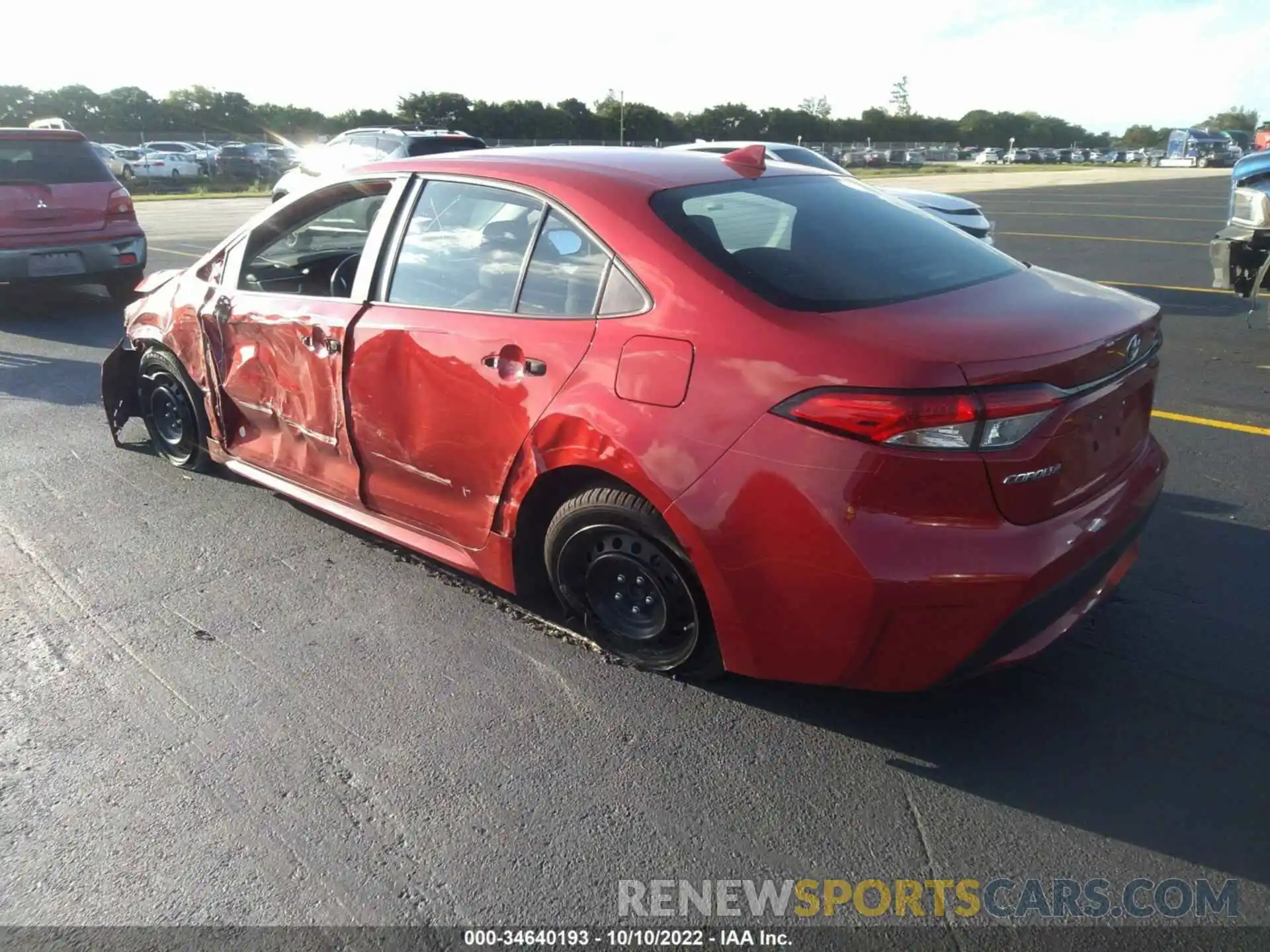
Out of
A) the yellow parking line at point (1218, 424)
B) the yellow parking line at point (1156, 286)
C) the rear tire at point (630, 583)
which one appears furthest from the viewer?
the yellow parking line at point (1156, 286)

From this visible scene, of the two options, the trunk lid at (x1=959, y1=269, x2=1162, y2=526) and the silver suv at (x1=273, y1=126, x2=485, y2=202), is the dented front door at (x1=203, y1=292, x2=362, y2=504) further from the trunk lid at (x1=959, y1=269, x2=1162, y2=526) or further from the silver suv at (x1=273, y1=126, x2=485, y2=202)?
the silver suv at (x1=273, y1=126, x2=485, y2=202)

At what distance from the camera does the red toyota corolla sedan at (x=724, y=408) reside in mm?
2582

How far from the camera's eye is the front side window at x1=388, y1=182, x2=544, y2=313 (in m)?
3.46

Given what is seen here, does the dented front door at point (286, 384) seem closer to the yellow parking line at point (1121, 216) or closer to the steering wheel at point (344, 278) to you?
the steering wheel at point (344, 278)

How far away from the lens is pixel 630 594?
3.29 m

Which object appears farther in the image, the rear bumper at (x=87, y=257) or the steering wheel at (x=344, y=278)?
the rear bumper at (x=87, y=257)

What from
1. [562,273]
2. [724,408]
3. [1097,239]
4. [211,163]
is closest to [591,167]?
[562,273]

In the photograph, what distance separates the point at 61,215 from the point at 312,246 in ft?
20.0

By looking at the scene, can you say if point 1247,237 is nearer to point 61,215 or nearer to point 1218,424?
point 1218,424

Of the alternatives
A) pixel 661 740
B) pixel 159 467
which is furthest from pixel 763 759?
pixel 159 467

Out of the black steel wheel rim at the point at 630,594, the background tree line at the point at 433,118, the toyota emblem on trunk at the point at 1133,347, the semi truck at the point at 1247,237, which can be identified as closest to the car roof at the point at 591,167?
the black steel wheel rim at the point at 630,594

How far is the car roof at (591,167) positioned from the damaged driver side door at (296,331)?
0.91ft

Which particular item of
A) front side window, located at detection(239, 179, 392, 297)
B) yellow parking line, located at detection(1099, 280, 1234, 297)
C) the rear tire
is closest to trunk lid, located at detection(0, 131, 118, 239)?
front side window, located at detection(239, 179, 392, 297)

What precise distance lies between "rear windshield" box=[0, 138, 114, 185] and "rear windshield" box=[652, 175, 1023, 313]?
8635 mm
